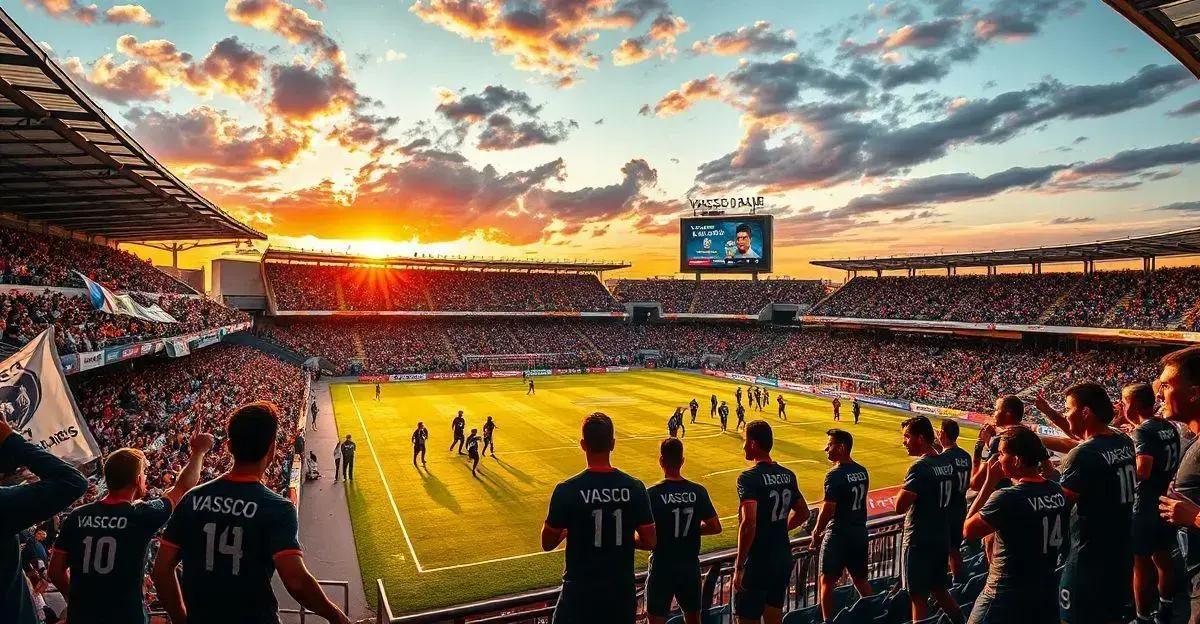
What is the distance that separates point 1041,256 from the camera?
43812 millimetres

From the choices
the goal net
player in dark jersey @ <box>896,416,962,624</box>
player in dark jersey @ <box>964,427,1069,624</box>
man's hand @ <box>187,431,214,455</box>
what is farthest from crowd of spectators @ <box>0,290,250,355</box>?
the goal net

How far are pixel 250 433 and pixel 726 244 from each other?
6658 cm

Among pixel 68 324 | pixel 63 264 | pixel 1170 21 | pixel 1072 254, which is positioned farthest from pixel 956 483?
pixel 1072 254

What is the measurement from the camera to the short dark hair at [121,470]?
3910 millimetres

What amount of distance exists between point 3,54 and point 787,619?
1605 cm

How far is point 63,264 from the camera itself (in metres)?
24.1

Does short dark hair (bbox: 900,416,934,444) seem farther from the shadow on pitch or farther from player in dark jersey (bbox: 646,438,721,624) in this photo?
the shadow on pitch

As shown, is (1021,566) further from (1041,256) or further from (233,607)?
(1041,256)

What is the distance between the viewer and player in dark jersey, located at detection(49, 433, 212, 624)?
3795mm

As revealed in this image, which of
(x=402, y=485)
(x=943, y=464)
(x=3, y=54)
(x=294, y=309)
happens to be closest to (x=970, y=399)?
(x=402, y=485)

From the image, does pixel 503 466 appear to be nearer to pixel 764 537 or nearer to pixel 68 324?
pixel 68 324

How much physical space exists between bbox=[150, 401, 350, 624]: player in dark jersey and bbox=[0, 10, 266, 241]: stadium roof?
11635 millimetres

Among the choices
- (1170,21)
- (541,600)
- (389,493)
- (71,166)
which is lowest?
(389,493)

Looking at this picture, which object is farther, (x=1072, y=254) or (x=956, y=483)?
(x=1072, y=254)
